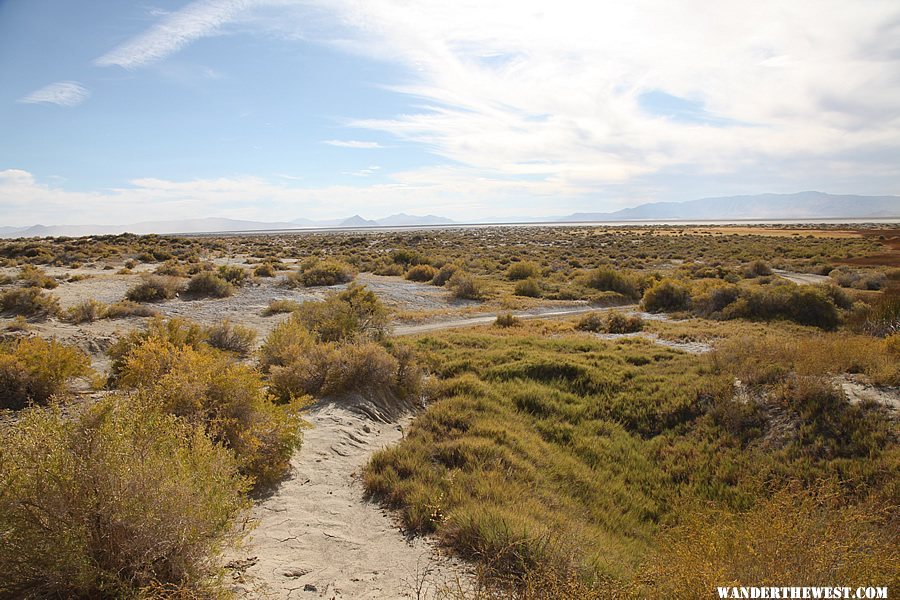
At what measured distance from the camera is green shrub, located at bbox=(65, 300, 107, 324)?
1552cm

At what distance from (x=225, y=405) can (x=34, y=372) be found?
16.0 ft

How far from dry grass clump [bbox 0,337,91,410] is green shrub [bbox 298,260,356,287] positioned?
18981 millimetres

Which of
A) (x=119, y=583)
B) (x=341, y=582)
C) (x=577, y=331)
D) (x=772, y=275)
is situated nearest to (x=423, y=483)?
(x=341, y=582)

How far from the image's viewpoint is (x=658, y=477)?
26.5ft

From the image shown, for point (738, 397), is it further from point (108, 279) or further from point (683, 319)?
point (108, 279)

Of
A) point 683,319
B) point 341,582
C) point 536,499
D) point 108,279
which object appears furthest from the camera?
point 108,279

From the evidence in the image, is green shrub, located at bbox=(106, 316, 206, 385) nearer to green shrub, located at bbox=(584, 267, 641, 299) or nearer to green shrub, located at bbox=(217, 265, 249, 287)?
green shrub, located at bbox=(217, 265, 249, 287)

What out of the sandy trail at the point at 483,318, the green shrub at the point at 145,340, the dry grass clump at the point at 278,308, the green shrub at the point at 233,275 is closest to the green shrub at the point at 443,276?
the sandy trail at the point at 483,318

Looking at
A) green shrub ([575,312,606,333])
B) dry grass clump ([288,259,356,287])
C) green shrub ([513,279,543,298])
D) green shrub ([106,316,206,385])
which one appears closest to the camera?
green shrub ([106,316,206,385])

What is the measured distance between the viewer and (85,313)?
15609 millimetres

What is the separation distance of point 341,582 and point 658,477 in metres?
5.86

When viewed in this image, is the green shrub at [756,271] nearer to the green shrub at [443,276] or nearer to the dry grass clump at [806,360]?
the green shrub at [443,276]

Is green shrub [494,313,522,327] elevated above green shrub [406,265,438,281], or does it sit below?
below

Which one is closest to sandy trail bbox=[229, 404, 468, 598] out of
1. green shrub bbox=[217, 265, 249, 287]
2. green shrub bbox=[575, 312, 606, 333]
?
green shrub bbox=[575, 312, 606, 333]
